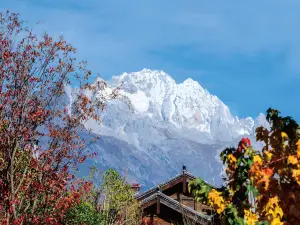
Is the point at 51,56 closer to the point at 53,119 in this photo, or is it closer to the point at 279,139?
the point at 53,119

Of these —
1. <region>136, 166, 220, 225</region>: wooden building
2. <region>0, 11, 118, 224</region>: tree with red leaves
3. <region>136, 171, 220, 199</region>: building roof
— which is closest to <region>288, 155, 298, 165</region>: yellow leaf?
<region>0, 11, 118, 224</region>: tree with red leaves

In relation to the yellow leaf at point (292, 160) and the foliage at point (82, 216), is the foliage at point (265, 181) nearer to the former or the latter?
the yellow leaf at point (292, 160)

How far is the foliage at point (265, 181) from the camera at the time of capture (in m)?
7.52

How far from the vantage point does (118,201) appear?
32875mm

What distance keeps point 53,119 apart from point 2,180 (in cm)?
260

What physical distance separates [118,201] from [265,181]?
2617cm

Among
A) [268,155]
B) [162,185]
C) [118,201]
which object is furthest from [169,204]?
[268,155]

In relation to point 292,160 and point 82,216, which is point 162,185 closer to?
point 82,216

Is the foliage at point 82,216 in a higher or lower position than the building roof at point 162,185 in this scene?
lower

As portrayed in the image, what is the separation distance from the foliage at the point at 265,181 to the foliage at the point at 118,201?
2274 cm

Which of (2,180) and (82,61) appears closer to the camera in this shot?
(2,180)

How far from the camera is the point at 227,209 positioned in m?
7.58

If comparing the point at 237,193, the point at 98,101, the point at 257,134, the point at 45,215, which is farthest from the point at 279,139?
the point at 45,215

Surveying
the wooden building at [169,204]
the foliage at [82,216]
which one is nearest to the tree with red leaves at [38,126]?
the foliage at [82,216]
